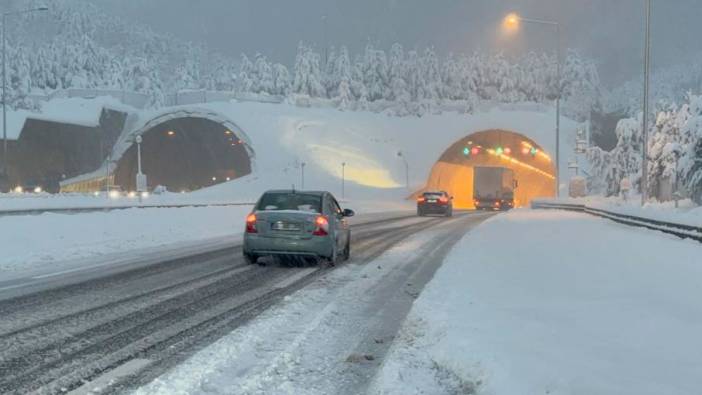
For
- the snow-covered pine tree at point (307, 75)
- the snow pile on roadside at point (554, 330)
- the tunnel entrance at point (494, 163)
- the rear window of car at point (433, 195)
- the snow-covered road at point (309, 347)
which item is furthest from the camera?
the snow-covered pine tree at point (307, 75)

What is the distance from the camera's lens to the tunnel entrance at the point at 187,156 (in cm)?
8019

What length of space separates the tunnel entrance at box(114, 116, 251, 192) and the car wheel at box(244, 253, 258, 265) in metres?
65.7

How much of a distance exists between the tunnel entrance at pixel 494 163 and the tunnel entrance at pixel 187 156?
86.5 feet

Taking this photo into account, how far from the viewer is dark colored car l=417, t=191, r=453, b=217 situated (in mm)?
39875

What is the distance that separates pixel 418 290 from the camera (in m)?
9.95

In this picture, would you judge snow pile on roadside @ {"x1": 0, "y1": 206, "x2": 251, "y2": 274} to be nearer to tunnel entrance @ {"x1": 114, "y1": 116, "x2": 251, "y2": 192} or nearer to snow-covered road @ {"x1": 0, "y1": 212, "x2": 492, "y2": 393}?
snow-covered road @ {"x1": 0, "y1": 212, "x2": 492, "y2": 393}

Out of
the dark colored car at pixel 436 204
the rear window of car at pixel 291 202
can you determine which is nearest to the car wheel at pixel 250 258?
the rear window of car at pixel 291 202

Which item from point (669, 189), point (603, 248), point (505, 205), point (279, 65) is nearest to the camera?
point (603, 248)

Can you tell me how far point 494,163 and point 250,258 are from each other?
82273mm

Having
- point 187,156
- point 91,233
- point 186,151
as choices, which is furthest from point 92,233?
point 187,156

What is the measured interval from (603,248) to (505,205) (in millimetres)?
44450

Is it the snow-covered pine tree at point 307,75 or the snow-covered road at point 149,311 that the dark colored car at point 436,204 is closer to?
the snow-covered road at point 149,311

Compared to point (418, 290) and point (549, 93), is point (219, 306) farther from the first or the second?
point (549, 93)

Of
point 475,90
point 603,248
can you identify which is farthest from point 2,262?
point 475,90
